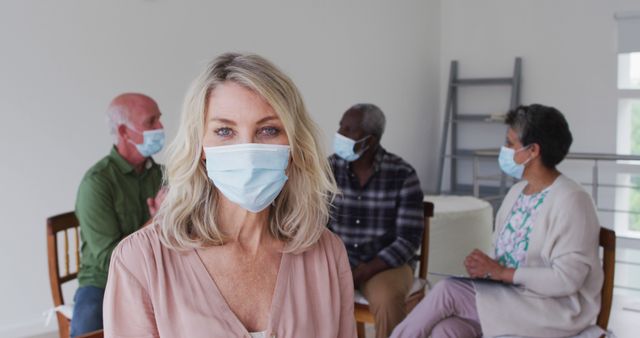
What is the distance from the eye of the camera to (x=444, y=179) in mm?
7086

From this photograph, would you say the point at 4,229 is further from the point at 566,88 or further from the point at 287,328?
the point at 566,88

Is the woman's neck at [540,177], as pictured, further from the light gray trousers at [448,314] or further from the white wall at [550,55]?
the white wall at [550,55]

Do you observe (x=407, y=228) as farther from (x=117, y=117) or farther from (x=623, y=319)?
(x=623, y=319)

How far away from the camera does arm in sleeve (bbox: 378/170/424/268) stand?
281 centimetres

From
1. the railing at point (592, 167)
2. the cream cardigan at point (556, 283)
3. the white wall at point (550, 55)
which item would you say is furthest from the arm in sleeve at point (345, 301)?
the white wall at point (550, 55)

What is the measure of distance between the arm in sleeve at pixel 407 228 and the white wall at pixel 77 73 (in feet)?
3.20

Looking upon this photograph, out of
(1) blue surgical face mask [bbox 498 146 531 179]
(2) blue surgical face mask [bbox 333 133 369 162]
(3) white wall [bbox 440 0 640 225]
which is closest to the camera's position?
(1) blue surgical face mask [bbox 498 146 531 179]

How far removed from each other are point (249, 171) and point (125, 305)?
329 millimetres

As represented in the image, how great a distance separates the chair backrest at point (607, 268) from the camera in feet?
7.32

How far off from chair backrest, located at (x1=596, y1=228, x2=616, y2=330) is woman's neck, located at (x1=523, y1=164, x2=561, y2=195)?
0.26m

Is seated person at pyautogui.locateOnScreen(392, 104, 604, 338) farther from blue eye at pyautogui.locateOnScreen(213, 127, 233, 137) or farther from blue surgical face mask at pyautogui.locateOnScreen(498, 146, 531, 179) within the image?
blue eye at pyautogui.locateOnScreen(213, 127, 233, 137)

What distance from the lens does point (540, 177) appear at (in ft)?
8.18

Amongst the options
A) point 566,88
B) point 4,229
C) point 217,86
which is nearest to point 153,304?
point 217,86

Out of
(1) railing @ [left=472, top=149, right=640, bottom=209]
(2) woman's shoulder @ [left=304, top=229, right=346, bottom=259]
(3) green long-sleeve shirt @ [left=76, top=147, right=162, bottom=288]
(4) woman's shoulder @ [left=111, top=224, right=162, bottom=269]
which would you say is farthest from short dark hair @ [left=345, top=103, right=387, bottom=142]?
(1) railing @ [left=472, top=149, right=640, bottom=209]
